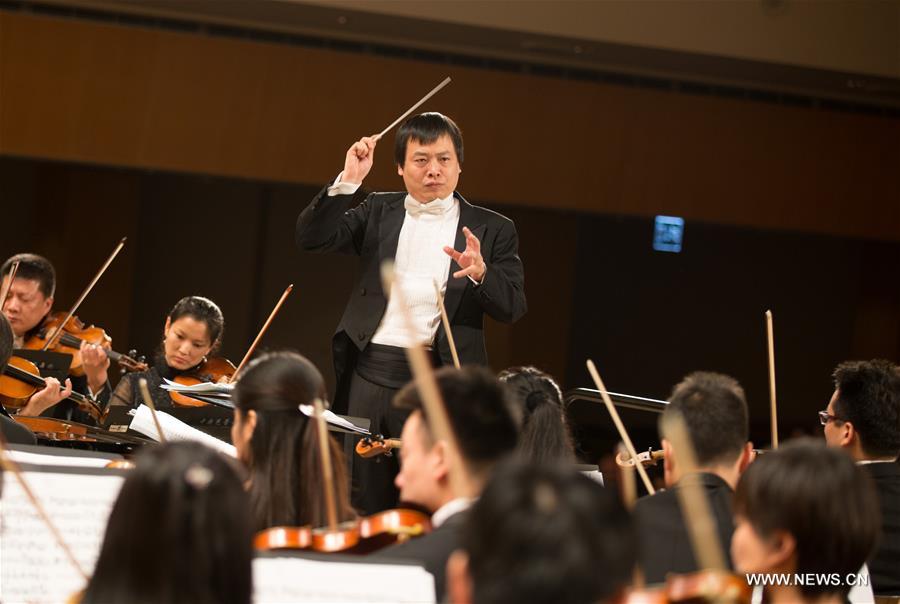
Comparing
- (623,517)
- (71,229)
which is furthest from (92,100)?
(623,517)

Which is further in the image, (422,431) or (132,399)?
(132,399)

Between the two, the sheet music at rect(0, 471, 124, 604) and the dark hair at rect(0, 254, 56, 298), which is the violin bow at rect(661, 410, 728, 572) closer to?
the sheet music at rect(0, 471, 124, 604)

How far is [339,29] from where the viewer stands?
22.2 ft

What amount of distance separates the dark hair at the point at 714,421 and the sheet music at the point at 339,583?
2.77 ft

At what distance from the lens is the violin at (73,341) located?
4.46 metres

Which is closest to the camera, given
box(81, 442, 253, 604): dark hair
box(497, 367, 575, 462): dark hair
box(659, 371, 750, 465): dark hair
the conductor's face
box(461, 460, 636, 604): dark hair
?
box(461, 460, 636, 604): dark hair

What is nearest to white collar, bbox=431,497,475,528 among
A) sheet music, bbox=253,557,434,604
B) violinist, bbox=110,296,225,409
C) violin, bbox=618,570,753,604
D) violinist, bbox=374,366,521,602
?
violinist, bbox=374,366,521,602

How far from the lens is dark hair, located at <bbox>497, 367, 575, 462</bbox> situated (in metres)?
2.50

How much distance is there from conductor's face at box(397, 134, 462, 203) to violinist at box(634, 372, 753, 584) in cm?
121

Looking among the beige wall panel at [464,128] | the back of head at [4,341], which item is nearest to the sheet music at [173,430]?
the back of head at [4,341]

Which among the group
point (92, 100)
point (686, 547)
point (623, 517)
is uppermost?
point (92, 100)

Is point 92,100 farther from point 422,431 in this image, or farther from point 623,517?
point 623,517

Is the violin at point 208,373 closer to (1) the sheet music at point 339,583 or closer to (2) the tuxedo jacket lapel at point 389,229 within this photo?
(2) the tuxedo jacket lapel at point 389,229

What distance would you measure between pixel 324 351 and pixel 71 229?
64.4 inches
